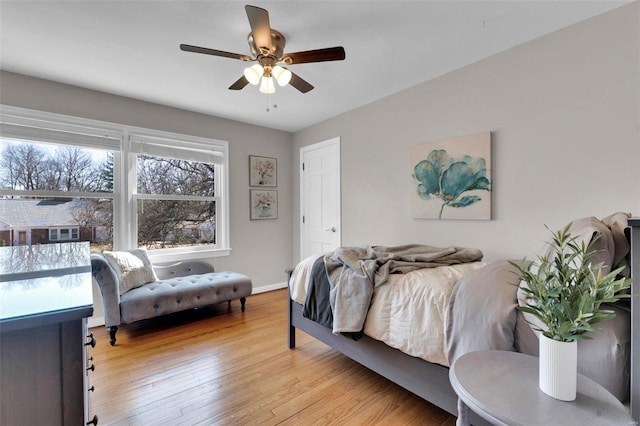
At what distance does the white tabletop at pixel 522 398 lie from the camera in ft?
2.55

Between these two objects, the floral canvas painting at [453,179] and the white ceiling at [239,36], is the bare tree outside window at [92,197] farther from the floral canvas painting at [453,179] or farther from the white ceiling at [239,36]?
the floral canvas painting at [453,179]

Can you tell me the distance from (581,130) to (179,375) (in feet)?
11.0

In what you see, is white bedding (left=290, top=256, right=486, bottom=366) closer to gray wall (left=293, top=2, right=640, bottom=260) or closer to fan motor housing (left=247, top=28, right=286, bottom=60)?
gray wall (left=293, top=2, right=640, bottom=260)

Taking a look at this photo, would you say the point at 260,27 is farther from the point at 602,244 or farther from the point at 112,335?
the point at 112,335

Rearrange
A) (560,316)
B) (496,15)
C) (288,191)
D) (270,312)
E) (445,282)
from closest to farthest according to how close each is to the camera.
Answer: (560,316) → (445,282) → (496,15) → (270,312) → (288,191)

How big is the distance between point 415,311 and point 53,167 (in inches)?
141

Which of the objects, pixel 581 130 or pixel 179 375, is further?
pixel 179 375

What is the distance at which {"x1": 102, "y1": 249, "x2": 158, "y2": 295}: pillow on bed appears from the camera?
2809 millimetres

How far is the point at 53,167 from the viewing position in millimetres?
2865

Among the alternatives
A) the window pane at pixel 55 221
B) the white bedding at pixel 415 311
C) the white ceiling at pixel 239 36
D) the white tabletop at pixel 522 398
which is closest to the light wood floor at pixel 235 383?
the white bedding at pixel 415 311

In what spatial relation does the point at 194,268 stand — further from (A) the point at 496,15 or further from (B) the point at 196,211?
(A) the point at 496,15

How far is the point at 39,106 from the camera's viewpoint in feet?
9.05

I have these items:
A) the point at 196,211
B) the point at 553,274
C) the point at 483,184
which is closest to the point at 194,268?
the point at 196,211

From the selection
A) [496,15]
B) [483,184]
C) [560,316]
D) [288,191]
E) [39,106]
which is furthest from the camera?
[288,191]
